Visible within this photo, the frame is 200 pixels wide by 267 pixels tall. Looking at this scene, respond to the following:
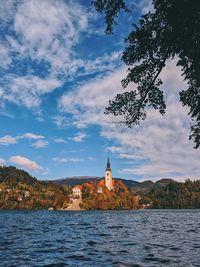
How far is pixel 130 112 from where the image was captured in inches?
851

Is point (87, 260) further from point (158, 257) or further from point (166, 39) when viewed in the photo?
point (166, 39)

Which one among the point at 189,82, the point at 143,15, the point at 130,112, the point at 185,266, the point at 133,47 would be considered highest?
the point at 143,15

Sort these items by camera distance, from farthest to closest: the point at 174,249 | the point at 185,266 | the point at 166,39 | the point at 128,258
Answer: the point at 174,249 < the point at 128,258 < the point at 166,39 < the point at 185,266

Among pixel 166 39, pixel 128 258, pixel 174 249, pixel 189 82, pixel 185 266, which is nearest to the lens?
pixel 185 266

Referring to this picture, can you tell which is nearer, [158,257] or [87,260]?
[87,260]

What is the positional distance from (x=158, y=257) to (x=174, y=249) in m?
4.68

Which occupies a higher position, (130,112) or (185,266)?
(130,112)

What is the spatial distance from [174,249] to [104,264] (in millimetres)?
8889

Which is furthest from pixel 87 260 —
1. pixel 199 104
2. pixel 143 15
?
pixel 143 15

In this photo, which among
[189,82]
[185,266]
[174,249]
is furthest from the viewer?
[174,249]

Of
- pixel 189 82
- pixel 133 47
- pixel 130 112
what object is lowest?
pixel 130 112

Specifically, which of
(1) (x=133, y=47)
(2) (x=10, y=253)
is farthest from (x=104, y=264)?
(1) (x=133, y=47)

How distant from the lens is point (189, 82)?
22422 mm

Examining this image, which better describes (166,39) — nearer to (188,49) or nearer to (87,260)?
(188,49)
